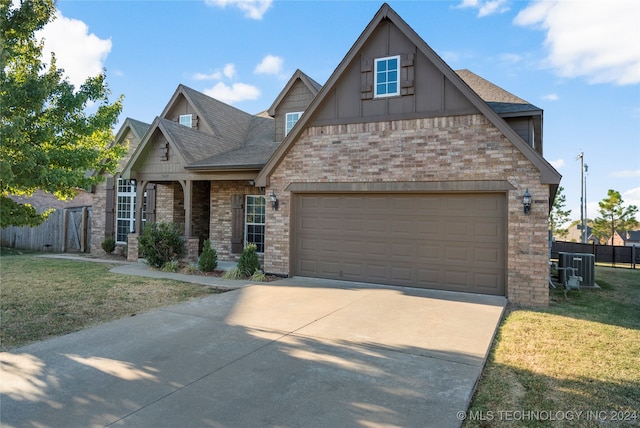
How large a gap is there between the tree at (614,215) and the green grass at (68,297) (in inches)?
1750

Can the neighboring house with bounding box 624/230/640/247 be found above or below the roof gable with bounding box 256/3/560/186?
below

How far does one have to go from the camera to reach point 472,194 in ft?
29.5

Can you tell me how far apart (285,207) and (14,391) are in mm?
7703

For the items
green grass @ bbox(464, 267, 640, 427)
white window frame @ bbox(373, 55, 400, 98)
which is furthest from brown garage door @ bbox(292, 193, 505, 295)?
white window frame @ bbox(373, 55, 400, 98)

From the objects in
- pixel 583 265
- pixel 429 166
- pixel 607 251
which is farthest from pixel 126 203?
pixel 607 251

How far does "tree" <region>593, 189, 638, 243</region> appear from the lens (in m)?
38.8

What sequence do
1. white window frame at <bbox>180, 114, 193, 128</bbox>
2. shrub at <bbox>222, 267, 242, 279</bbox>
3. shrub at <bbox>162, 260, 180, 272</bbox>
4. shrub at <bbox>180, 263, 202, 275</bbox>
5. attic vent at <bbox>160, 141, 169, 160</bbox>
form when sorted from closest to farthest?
shrub at <bbox>222, 267, 242, 279</bbox>, shrub at <bbox>180, 263, 202, 275</bbox>, shrub at <bbox>162, 260, 180, 272</bbox>, attic vent at <bbox>160, 141, 169, 160</bbox>, white window frame at <bbox>180, 114, 193, 128</bbox>

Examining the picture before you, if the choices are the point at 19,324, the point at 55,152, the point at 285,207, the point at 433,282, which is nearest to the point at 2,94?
the point at 55,152

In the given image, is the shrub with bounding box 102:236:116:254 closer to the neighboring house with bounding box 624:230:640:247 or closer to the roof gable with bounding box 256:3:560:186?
the roof gable with bounding box 256:3:560:186

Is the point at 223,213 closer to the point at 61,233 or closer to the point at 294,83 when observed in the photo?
the point at 294,83

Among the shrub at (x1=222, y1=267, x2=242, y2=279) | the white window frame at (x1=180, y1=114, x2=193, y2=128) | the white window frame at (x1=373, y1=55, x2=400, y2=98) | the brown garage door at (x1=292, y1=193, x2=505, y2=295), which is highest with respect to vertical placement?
the white window frame at (x1=180, y1=114, x2=193, y2=128)

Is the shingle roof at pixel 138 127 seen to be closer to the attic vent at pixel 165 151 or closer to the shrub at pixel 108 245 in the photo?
the attic vent at pixel 165 151

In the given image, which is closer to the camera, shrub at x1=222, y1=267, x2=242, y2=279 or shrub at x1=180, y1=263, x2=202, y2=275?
shrub at x1=222, y1=267, x2=242, y2=279

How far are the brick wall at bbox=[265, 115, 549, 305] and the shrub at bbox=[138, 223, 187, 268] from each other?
3534 millimetres
